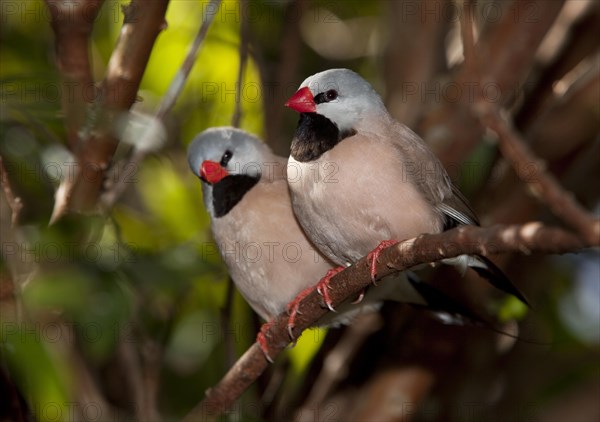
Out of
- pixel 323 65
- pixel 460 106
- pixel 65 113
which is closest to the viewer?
pixel 65 113

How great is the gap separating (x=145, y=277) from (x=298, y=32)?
1847 millimetres

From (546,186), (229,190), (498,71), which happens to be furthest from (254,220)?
(546,186)

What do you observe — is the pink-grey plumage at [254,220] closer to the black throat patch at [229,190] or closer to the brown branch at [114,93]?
the black throat patch at [229,190]

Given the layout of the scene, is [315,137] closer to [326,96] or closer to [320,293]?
[326,96]

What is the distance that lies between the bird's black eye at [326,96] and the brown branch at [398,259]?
0.69 m

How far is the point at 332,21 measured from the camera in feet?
17.6

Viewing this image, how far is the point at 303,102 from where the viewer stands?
10.7 feet

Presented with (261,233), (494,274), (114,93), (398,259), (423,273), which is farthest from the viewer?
(423,273)

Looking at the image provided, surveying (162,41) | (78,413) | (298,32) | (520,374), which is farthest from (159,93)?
(520,374)

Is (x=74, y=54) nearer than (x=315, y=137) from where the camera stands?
No

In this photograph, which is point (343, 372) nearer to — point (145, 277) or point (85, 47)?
point (145, 277)

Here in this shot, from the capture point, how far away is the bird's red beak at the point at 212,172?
151 inches

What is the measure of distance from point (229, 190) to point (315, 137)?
27.6 inches

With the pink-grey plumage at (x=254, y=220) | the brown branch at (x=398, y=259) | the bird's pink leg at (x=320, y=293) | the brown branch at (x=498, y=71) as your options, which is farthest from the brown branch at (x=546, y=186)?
the brown branch at (x=498, y=71)
